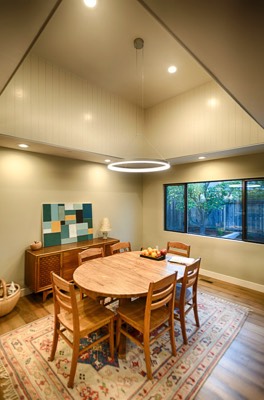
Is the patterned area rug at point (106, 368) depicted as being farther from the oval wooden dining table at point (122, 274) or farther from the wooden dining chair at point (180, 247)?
the wooden dining chair at point (180, 247)

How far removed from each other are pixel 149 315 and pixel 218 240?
→ 2.92 m

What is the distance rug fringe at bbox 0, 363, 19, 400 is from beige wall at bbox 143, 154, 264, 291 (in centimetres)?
376

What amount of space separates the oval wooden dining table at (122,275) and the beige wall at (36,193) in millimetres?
1610

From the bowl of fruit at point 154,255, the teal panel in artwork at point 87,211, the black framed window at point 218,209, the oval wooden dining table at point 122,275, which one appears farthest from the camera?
the teal panel in artwork at point 87,211

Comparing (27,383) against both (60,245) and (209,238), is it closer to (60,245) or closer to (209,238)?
(60,245)

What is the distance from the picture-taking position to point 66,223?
159 inches

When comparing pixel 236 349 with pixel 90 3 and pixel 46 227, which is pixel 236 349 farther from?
pixel 90 3

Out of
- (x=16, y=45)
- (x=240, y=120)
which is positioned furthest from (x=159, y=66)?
(x=16, y=45)

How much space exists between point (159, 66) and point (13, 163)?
114 inches

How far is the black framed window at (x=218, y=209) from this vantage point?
383cm

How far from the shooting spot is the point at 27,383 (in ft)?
6.04

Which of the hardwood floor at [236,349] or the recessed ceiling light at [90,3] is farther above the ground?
the recessed ceiling light at [90,3]

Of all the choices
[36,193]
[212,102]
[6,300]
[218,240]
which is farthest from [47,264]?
[212,102]

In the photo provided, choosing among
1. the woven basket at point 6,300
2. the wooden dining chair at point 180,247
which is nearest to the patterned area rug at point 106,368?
the woven basket at point 6,300
